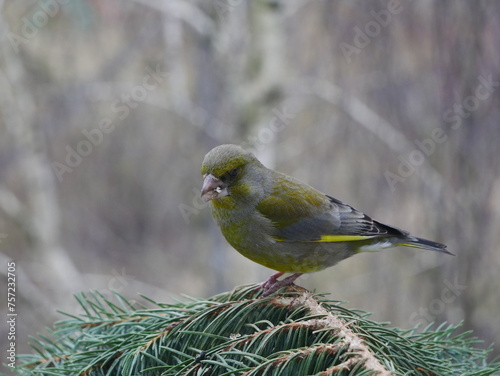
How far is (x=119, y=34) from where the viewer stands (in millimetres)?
9023

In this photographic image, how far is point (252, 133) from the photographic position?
6.11m

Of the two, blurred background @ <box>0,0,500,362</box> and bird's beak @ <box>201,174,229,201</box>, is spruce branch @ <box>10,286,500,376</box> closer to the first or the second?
bird's beak @ <box>201,174,229,201</box>

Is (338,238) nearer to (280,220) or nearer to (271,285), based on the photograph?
(280,220)

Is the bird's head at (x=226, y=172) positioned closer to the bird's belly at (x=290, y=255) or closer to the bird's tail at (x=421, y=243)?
the bird's belly at (x=290, y=255)

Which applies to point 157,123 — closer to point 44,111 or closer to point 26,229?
point 44,111

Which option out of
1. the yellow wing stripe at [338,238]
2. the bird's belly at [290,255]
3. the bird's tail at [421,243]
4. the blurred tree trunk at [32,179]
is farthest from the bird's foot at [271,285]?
the blurred tree trunk at [32,179]

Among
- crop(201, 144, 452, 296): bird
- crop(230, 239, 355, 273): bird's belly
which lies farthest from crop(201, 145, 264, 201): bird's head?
crop(230, 239, 355, 273): bird's belly

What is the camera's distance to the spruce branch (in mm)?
1704

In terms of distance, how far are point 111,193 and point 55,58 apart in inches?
96.9

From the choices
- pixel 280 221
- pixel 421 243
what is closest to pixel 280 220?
pixel 280 221

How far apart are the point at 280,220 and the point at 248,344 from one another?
1.17 metres

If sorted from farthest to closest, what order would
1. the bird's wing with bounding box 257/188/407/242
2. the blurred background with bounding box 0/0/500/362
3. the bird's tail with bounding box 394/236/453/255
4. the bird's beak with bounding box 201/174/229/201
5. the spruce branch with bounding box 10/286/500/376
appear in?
the blurred background with bounding box 0/0/500/362 < the bird's tail with bounding box 394/236/453/255 < the bird's wing with bounding box 257/188/407/242 < the bird's beak with bounding box 201/174/229/201 < the spruce branch with bounding box 10/286/500/376

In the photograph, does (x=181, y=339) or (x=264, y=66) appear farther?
(x=264, y=66)

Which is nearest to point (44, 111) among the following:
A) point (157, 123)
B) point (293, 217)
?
point (157, 123)
